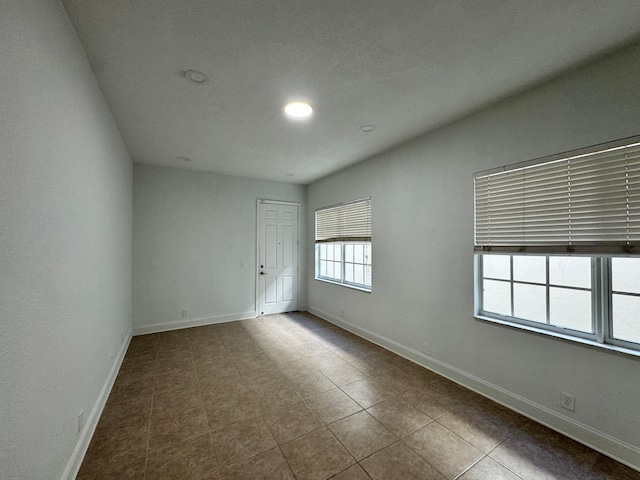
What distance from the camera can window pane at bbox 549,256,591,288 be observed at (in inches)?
77.6

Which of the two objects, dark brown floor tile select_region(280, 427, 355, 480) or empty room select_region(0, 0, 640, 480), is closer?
empty room select_region(0, 0, 640, 480)

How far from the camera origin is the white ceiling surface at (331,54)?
4.77ft

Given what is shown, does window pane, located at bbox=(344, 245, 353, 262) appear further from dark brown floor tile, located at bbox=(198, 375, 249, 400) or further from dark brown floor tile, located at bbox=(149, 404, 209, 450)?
dark brown floor tile, located at bbox=(149, 404, 209, 450)

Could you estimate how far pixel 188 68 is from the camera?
→ 192 centimetres

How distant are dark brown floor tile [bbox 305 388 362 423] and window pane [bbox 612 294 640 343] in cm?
195

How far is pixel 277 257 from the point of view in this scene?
5.34 m

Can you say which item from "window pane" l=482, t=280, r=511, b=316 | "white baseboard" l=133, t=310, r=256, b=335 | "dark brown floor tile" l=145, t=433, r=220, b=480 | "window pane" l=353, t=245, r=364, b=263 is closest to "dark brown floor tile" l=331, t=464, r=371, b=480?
"dark brown floor tile" l=145, t=433, r=220, b=480

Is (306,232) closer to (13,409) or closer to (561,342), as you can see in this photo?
(561,342)

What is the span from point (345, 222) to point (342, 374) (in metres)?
2.38

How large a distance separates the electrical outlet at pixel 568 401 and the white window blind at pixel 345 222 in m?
2.52

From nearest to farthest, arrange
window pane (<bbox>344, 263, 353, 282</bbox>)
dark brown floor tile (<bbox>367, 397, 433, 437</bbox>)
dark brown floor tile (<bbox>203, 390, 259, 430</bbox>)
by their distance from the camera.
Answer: dark brown floor tile (<bbox>367, 397, 433, 437</bbox>) < dark brown floor tile (<bbox>203, 390, 259, 430</bbox>) < window pane (<bbox>344, 263, 353, 282</bbox>)

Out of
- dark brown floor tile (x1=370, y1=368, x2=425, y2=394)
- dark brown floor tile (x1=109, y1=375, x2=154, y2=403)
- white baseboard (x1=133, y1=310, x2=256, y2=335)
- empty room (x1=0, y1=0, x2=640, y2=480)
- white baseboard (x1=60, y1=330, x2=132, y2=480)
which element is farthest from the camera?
white baseboard (x1=133, y1=310, x2=256, y2=335)

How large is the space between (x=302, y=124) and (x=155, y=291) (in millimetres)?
3501

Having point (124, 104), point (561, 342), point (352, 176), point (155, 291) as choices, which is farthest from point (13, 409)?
point (352, 176)
